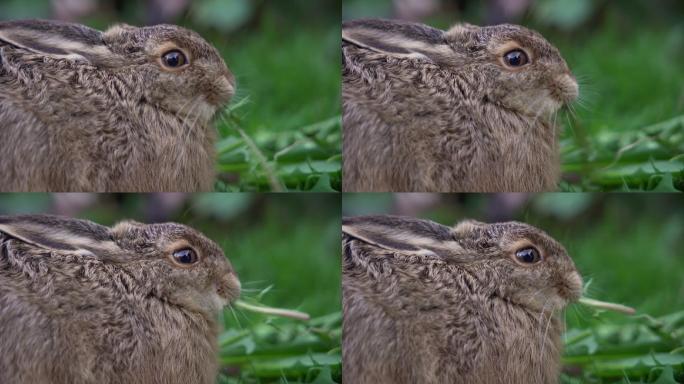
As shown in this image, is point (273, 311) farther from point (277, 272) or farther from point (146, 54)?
point (146, 54)

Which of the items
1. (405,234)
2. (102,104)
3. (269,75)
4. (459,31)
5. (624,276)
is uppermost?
(459,31)

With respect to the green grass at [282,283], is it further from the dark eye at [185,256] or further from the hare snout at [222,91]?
the hare snout at [222,91]

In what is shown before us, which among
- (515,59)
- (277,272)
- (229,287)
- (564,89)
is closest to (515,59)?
(515,59)

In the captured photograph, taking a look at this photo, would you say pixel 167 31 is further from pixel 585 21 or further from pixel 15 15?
pixel 585 21

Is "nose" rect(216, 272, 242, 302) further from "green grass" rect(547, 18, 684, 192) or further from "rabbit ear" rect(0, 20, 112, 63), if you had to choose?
"green grass" rect(547, 18, 684, 192)

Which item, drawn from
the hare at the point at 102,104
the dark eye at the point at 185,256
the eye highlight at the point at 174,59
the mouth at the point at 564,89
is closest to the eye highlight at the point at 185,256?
the dark eye at the point at 185,256

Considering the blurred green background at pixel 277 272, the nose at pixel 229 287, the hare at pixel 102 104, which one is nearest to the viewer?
the hare at pixel 102 104
